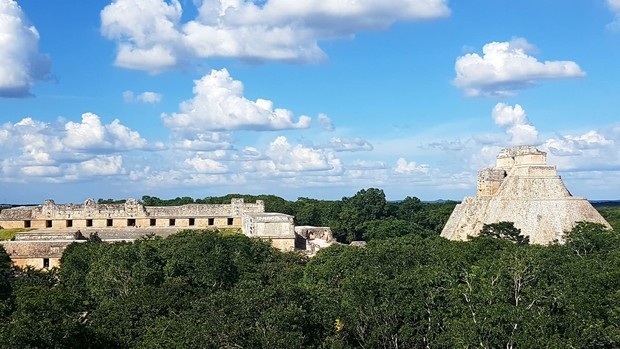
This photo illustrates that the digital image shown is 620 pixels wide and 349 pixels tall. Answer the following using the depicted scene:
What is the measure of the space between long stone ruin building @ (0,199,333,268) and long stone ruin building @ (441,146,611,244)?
10212 mm

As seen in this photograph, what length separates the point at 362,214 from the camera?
68.6m

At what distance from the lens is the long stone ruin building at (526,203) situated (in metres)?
36.8

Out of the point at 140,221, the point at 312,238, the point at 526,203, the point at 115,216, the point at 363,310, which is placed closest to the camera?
the point at 363,310

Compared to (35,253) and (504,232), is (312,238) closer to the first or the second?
(504,232)

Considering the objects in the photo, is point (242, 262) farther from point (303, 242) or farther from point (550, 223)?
point (550, 223)

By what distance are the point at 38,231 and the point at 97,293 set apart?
2019 centimetres

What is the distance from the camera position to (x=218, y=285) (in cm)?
2831

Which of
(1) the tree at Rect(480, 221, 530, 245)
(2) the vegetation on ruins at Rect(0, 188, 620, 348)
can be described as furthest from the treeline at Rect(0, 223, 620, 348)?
(1) the tree at Rect(480, 221, 530, 245)

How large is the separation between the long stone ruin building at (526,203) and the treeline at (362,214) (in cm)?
1425

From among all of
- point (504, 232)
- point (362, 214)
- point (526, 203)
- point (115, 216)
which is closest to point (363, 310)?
point (504, 232)

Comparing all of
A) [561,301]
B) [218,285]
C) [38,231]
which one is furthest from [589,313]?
[38,231]

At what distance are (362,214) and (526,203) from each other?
31384 millimetres

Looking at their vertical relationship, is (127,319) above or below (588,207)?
below

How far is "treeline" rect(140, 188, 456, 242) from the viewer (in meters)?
58.0
